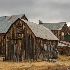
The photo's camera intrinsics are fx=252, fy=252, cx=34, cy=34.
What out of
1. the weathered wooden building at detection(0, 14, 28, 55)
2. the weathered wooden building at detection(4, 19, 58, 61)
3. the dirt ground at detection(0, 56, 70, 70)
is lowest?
the dirt ground at detection(0, 56, 70, 70)

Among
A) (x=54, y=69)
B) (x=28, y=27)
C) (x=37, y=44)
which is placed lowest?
(x=54, y=69)

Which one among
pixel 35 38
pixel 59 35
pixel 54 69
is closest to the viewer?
pixel 54 69

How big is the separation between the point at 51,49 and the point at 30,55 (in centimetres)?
700

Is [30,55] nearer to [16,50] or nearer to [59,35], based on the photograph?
[16,50]

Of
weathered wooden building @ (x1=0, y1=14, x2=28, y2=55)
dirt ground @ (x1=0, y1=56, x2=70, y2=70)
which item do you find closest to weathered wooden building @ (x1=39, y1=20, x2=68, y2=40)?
weathered wooden building @ (x1=0, y1=14, x2=28, y2=55)

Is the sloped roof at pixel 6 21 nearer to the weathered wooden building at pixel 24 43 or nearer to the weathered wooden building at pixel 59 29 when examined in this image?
the weathered wooden building at pixel 24 43

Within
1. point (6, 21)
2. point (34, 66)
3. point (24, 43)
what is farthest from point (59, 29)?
point (34, 66)

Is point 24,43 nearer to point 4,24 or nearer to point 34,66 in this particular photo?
point 34,66

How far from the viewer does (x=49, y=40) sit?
41.2 m

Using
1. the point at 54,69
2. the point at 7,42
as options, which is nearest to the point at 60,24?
the point at 7,42

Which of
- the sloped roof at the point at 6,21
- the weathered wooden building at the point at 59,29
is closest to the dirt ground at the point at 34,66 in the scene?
the sloped roof at the point at 6,21

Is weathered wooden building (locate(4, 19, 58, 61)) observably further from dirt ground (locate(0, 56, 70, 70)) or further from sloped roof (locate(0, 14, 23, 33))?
sloped roof (locate(0, 14, 23, 33))

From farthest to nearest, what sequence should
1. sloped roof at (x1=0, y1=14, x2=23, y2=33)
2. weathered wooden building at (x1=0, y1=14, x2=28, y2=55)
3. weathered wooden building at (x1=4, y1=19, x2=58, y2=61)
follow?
1. sloped roof at (x1=0, y1=14, x2=23, y2=33)
2. weathered wooden building at (x1=0, y1=14, x2=28, y2=55)
3. weathered wooden building at (x1=4, y1=19, x2=58, y2=61)

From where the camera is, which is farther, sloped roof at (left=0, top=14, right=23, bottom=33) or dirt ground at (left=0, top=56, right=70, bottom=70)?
sloped roof at (left=0, top=14, right=23, bottom=33)
